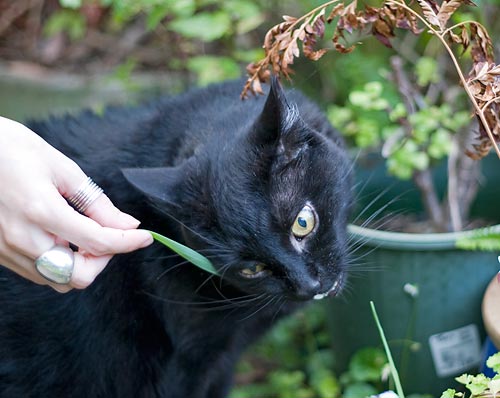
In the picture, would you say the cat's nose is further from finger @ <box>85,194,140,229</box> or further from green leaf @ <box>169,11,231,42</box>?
green leaf @ <box>169,11,231,42</box>

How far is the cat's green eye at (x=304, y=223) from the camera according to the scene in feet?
4.37

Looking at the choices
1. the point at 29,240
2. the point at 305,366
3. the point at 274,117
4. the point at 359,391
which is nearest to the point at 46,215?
the point at 29,240

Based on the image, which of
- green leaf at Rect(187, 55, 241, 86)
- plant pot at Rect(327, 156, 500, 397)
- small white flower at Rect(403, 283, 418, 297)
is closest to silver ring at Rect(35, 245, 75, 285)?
plant pot at Rect(327, 156, 500, 397)

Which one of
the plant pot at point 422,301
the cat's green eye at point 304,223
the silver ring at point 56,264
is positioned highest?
the silver ring at point 56,264

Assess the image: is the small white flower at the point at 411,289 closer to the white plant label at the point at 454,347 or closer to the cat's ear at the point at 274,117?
the white plant label at the point at 454,347

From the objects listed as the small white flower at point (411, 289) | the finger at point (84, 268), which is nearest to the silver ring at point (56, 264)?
the finger at point (84, 268)

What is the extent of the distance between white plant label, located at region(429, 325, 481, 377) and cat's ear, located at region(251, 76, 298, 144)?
2.48 feet

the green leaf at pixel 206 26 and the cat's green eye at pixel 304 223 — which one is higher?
the green leaf at pixel 206 26

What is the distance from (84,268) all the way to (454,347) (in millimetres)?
1061

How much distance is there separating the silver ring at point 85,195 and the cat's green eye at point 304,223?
1.25 ft

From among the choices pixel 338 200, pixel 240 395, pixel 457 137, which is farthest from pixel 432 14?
pixel 240 395

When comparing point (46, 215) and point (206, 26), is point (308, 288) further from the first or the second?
point (206, 26)

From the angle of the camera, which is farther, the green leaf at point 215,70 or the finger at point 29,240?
the green leaf at point 215,70

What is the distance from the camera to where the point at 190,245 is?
4.66 feet
